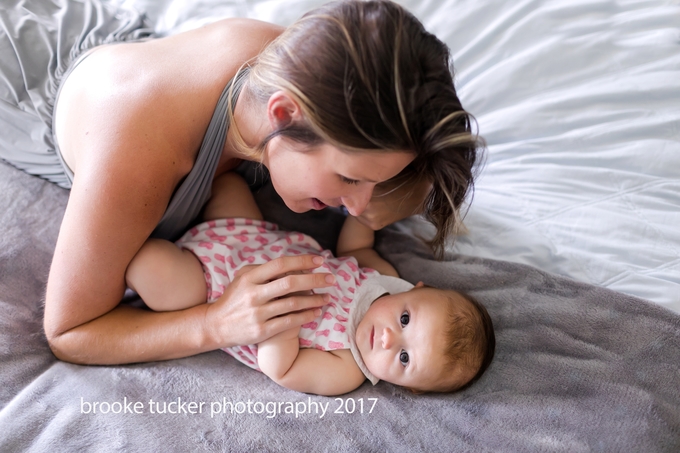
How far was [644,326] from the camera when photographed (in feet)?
3.79

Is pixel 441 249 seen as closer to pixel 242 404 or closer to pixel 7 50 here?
pixel 242 404

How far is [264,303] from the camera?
1.16 m

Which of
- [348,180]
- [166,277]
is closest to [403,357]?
[348,180]

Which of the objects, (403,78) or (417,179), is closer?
(403,78)

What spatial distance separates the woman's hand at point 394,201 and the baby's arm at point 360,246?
4cm

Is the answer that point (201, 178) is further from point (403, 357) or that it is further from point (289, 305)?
point (403, 357)

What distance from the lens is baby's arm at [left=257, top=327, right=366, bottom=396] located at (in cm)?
117

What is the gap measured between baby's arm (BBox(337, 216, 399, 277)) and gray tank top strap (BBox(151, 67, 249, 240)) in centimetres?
38

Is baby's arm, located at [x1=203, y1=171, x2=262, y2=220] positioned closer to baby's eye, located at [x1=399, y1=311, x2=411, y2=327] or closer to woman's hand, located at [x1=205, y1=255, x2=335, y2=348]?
woman's hand, located at [x1=205, y1=255, x2=335, y2=348]

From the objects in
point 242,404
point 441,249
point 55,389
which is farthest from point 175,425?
point 441,249

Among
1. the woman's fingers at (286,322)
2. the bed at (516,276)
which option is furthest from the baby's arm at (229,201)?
the woman's fingers at (286,322)

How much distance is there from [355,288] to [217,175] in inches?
17.1

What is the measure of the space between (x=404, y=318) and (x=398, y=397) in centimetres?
17

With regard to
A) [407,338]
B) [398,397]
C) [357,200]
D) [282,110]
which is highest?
[282,110]
